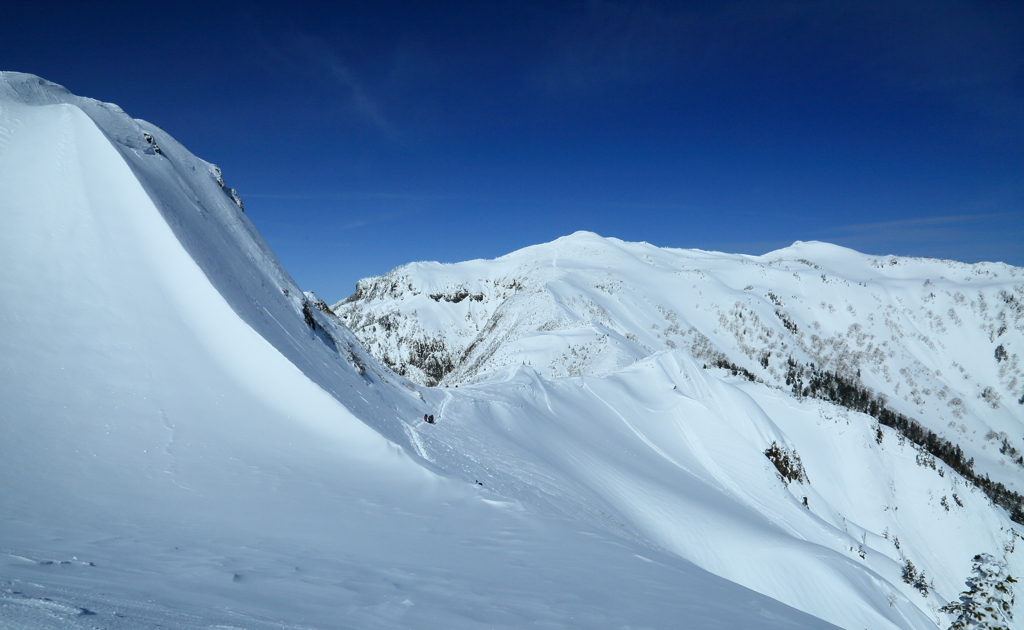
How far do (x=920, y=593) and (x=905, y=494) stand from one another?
11333mm

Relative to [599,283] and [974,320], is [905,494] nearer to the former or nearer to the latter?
[599,283]

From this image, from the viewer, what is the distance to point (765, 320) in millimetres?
54125

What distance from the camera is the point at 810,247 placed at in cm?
9788

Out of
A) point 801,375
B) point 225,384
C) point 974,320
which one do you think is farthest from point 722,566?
point 974,320

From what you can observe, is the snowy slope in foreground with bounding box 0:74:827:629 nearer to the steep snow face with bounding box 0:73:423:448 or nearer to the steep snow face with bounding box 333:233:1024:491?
the steep snow face with bounding box 0:73:423:448

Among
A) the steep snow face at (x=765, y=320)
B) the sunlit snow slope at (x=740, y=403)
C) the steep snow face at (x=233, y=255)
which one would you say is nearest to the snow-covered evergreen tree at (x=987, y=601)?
the sunlit snow slope at (x=740, y=403)

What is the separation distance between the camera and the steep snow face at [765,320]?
46.7 metres

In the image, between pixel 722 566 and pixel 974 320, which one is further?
pixel 974 320

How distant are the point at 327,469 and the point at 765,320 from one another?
5724cm

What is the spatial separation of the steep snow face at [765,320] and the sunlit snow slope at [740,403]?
0.28 m

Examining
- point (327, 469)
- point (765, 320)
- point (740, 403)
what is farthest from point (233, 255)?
point (765, 320)

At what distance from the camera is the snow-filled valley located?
3555mm

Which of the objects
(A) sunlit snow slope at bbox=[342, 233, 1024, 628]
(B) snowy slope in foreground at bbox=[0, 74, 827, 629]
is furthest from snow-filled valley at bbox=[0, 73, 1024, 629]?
(A) sunlit snow slope at bbox=[342, 233, 1024, 628]

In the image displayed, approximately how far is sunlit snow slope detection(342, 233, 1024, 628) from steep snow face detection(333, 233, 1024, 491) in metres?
0.28
